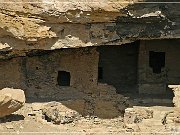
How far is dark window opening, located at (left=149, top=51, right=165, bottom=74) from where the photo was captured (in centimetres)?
1504

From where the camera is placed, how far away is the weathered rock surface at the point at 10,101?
10625 mm

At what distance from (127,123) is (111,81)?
321 centimetres

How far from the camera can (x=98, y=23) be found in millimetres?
11547

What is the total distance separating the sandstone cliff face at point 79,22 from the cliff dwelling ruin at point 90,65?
3cm

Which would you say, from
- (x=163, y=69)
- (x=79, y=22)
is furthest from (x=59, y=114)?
(x=163, y=69)

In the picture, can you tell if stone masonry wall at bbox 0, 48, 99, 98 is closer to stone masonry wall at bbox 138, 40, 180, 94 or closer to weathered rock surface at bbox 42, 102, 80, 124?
weathered rock surface at bbox 42, 102, 80, 124

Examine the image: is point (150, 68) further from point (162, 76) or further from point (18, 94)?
point (18, 94)

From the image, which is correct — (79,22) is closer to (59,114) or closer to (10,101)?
(59,114)

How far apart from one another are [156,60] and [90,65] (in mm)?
2935

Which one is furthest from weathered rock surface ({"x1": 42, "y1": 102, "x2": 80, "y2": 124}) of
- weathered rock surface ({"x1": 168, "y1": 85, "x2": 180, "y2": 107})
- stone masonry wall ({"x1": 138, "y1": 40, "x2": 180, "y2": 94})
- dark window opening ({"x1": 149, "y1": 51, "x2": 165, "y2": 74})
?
dark window opening ({"x1": 149, "y1": 51, "x2": 165, "y2": 74})

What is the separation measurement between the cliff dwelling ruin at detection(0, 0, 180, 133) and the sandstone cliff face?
3 centimetres

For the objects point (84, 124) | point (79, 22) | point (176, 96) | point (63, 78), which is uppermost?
point (79, 22)

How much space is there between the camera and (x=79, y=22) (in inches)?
448

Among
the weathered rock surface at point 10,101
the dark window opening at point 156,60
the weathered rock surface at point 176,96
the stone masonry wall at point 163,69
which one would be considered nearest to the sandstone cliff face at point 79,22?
the weathered rock surface at point 10,101
